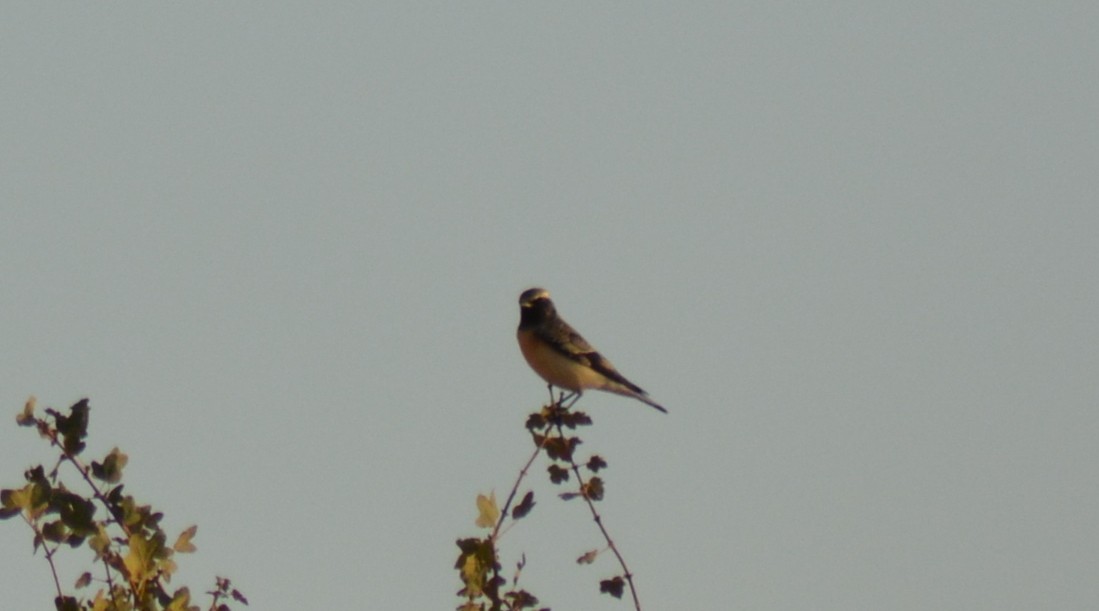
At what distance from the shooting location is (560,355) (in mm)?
12992

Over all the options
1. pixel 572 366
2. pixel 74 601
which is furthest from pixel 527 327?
pixel 74 601

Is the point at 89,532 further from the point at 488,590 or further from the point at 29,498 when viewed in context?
the point at 488,590

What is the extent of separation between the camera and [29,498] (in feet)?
15.3

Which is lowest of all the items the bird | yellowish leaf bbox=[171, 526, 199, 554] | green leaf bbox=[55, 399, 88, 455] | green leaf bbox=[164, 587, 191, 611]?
green leaf bbox=[164, 587, 191, 611]

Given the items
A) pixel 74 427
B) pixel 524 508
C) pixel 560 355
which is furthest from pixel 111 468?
pixel 560 355

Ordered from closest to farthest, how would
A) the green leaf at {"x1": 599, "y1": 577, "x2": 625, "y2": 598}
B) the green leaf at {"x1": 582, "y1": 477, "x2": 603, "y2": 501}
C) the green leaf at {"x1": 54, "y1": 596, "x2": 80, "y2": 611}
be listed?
1. the green leaf at {"x1": 54, "y1": 596, "x2": 80, "y2": 611}
2. the green leaf at {"x1": 599, "y1": 577, "x2": 625, "y2": 598}
3. the green leaf at {"x1": 582, "y1": 477, "x2": 603, "y2": 501}

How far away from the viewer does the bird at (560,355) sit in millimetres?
12953

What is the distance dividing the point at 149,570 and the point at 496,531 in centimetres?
100

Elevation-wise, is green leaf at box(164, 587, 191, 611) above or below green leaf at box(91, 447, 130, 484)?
below

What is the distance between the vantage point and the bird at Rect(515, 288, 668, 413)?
42.5 feet

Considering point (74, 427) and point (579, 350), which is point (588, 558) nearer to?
point (74, 427)

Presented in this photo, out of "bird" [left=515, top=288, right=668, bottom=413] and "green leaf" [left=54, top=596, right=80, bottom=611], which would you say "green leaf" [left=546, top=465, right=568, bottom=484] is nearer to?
"green leaf" [left=54, top=596, right=80, bottom=611]

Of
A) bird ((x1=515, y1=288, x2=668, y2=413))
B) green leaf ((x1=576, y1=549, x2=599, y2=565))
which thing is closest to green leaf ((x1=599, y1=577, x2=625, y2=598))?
green leaf ((x1=576, y1=549, x2=599, y2=565))

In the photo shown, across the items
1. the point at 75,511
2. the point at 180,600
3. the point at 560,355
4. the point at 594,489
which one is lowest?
the point at 180,600
